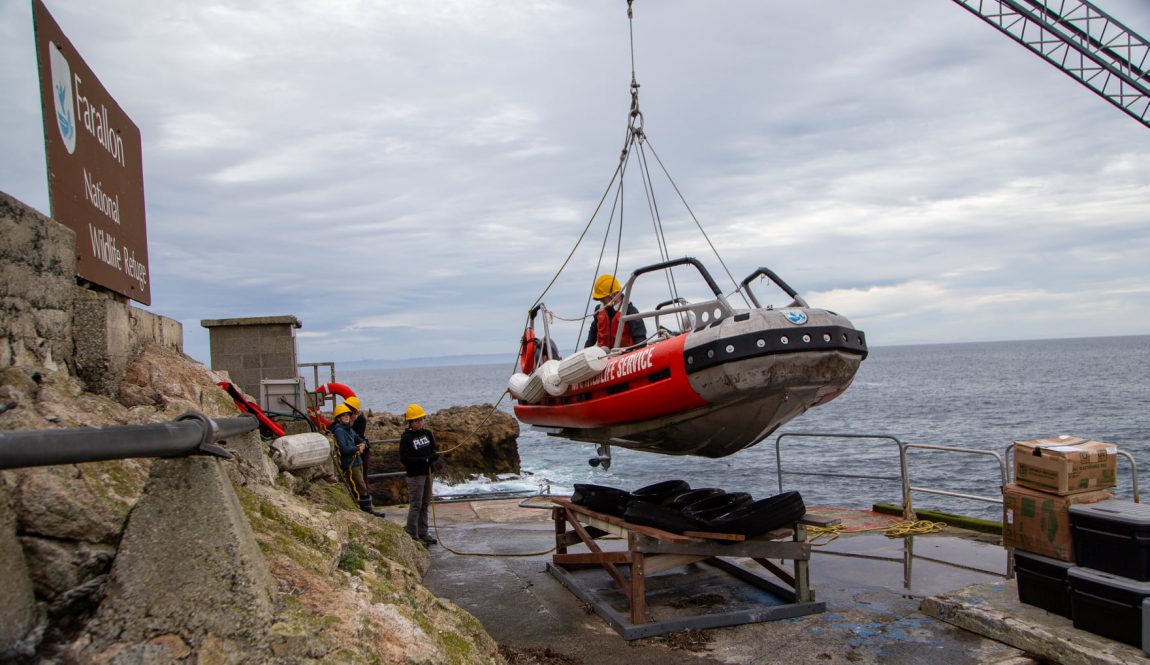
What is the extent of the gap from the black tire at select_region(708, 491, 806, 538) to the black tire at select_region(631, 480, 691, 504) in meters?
0.99

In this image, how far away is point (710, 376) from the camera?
5770 millimetres

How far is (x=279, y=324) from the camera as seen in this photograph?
38.5ft

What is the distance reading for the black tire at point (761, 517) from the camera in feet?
18.8

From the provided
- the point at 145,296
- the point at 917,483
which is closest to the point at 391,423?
the point at 917,483

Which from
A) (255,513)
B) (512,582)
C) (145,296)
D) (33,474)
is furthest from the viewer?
(512,582)

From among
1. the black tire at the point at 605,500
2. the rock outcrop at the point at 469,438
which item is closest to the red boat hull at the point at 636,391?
the black tire at the point at 605,500

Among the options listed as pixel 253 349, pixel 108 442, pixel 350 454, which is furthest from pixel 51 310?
pixel 253 349

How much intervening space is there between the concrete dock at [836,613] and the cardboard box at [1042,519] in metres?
0.41

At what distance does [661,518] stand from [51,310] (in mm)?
4062

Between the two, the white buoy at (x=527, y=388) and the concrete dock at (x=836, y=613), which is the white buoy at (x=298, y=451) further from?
the white buoy at (x=527, y=388)

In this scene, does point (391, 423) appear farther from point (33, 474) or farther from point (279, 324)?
point (33, 474)

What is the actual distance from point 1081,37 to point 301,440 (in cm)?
2668

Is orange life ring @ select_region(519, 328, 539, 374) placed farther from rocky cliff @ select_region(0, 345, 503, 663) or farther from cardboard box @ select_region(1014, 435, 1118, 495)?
rocky cliff @ select_region(0, 345, 503, 663)

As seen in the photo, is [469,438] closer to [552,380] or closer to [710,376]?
[552,380]
